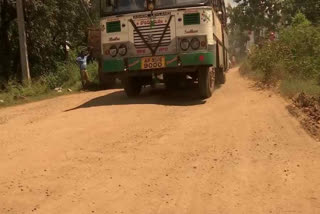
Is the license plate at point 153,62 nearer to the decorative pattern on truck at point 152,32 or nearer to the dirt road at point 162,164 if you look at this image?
the decorative pattern on truck at point 152,32

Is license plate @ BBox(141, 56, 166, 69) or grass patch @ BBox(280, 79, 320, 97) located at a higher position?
license plate @ BBox(141, 56, 166, 69)

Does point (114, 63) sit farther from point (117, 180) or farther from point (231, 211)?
point (231, 211)

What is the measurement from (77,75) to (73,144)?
473 inches

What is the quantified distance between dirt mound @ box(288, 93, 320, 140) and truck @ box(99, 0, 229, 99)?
1999 millimetres

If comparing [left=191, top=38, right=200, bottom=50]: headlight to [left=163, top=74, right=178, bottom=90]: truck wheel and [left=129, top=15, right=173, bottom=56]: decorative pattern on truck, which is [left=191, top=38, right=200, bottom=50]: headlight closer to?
[left=129, top=15, right=173, bottom=56]: decorative pattern on truck

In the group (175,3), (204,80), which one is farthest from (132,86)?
(175,3)

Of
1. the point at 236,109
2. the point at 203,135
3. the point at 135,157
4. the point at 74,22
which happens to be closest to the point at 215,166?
the point at 135,157

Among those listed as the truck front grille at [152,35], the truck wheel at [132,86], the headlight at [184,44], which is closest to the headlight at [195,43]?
the headlight at [184,44]

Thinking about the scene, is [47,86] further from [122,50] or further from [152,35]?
[152,35]

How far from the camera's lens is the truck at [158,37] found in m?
9.05

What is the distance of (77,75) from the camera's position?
1756 cm

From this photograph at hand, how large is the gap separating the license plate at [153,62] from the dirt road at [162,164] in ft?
5.16

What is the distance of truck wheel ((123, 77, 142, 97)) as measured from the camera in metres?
10.5

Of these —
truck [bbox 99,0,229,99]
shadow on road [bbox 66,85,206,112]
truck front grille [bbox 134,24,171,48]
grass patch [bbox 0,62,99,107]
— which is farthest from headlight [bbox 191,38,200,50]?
grass patch [bbox 0,62,99,107]
